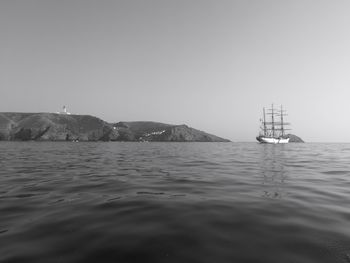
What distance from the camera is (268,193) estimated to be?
29.2 ft

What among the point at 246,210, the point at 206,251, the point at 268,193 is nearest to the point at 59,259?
the point at 206,251

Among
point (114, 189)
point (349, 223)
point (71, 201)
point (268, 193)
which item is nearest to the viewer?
point (349, 223)

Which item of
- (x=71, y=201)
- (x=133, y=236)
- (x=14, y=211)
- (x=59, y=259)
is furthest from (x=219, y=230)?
(x=14, y=211)

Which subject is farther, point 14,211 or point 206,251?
point 14,211

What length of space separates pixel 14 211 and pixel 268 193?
8783 mm

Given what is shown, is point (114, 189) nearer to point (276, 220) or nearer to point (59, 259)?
point (59, 259)

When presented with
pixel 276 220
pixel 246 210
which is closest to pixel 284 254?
pixel 276 220

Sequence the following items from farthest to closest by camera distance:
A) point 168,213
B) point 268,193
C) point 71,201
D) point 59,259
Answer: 1. point 268,193
2. point 71,201
3. point 168,213
4. point 59,259

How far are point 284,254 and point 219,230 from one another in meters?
1.49

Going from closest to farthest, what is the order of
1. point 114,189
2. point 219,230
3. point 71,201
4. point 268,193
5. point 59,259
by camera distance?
point 59,259 < point 219,230 < point 71,201 < point 268,193 < point 114,189

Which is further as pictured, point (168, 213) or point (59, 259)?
point (168, 213)

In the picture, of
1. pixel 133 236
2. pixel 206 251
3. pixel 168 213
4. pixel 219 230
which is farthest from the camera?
pixel 168 213

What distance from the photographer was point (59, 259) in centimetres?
390

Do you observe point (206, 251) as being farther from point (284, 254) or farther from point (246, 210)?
point (246, 210)
